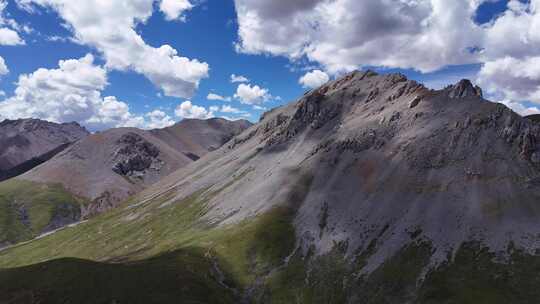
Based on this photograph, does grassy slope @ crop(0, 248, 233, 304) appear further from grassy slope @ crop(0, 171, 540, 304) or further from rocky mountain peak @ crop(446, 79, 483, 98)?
rocky mountain peak @ crop(446, 79, 483, 98)

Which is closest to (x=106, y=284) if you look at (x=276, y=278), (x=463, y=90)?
(x=276, y=278)

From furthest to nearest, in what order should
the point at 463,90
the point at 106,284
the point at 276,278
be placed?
the point at 463,90
the point at 276,278
the point at 106,284

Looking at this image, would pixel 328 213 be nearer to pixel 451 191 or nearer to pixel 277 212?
pixel 277 212

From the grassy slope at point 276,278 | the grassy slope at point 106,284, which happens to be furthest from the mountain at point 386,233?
the grassy slope at point 106,284

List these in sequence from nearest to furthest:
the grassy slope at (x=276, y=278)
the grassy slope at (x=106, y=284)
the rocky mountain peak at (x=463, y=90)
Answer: the grassy slope at (x=276, y=278) → the grassy slope at (x=106, y=284) → the rocky mountain peak at (x=463, y=90)

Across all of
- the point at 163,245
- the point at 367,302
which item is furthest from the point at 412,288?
the point at 163,245

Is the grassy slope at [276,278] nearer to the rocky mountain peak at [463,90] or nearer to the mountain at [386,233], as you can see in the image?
the mountain at [386,233]

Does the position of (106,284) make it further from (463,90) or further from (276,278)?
(463,90)

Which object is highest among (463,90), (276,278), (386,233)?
(463,90)
